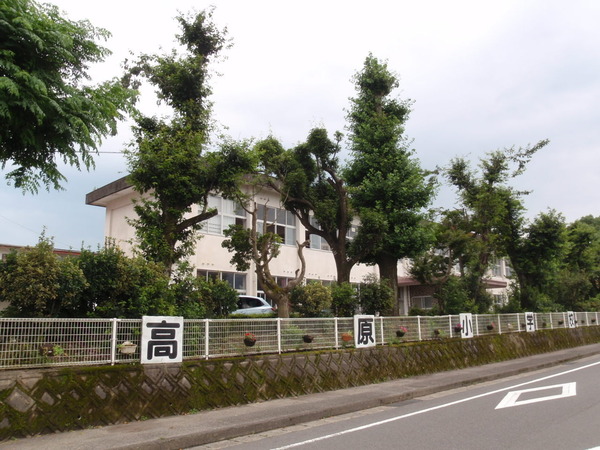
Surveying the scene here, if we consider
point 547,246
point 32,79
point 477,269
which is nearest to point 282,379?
point 32,79

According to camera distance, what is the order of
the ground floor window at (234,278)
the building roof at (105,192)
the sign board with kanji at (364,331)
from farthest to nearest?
the ground floor window at (234,278), the building roof at (105,192), the sign board with kanji at (364,331)

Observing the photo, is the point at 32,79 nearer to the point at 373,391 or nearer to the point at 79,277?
the point at 79,277

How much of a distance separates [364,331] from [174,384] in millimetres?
5901

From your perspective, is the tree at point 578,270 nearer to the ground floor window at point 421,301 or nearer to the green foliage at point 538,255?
the green foliage at point 538,255

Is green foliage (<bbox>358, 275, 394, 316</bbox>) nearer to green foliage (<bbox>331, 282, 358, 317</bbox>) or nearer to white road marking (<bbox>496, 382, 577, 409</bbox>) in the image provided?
green foliage (<bbox>331, 282, 358, 317</bbox>)

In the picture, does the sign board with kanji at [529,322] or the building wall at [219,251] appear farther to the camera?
the building wall at [219,251]

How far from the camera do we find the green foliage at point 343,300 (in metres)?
18.0

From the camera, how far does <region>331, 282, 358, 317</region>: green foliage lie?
1803 centimetres

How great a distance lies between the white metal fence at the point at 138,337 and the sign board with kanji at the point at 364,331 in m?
0.19

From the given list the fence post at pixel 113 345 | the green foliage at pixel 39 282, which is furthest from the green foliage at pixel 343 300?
the fence post at pixel 113 345

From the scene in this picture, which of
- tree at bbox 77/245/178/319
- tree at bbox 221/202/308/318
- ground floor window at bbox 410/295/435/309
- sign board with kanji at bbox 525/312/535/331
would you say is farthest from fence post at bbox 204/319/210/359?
ground floor window at bbox 410/295/435/309

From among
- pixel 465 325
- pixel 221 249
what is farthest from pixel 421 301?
pixel 465 325

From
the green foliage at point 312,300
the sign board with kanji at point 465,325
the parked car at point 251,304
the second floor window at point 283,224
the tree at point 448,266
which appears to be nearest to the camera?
the sign board with kanji at point 465,325

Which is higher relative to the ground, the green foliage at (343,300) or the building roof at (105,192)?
the building roof at (105,192)
